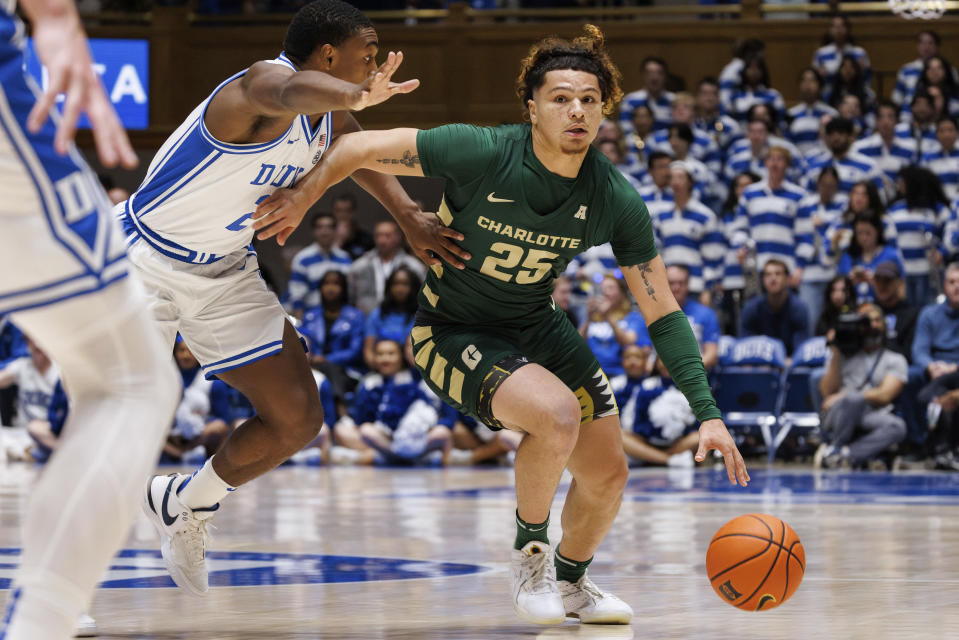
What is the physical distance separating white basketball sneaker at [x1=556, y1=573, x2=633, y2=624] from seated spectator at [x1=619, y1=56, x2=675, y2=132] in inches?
392

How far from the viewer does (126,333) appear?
95.6 inches

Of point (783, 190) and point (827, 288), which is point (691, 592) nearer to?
point (827, 288)

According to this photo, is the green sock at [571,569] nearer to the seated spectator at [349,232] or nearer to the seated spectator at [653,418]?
the seated spectator at [653,418]

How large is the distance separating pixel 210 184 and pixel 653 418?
741cm

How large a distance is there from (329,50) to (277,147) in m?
0.38

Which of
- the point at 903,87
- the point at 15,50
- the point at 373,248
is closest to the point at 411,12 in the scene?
the point at 373,248

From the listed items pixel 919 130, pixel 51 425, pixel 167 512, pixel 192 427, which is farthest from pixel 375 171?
pixel 919 130

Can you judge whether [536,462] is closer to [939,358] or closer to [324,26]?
[324,26]

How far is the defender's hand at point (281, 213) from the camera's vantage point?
4.25 metres

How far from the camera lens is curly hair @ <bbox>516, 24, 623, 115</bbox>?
4.52 m

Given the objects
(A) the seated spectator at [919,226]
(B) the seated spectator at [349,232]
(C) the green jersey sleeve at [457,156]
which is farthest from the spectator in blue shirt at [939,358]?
(C) the green jersey sleeve at [457,156]

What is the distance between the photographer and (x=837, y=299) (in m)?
11.4

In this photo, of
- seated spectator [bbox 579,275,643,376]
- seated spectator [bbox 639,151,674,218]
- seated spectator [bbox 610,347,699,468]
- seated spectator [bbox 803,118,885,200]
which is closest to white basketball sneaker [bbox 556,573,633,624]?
Result: seated spectator [bbox 610,347,699,468]

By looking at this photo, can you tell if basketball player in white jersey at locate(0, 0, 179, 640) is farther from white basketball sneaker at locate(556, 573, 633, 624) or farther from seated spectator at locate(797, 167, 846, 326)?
seated spectator at locate(797, 167, 846, 326)
